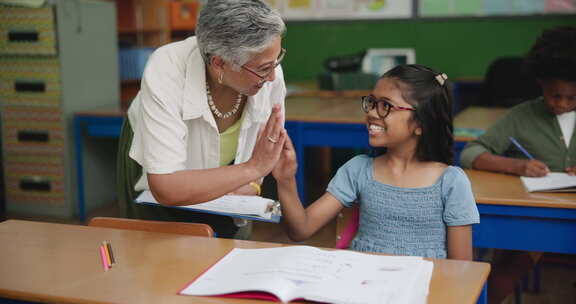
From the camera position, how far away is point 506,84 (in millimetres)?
4340

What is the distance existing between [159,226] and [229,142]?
343 mm

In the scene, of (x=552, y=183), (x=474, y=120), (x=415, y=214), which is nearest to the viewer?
(x=415, y=214)

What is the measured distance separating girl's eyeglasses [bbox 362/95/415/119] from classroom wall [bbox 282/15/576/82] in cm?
399

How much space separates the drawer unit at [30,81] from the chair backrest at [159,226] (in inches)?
94.9

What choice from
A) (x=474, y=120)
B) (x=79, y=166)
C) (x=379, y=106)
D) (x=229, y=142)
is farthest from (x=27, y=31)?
(x=379, y=106)

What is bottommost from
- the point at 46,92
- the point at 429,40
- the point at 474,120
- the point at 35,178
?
the point at 35,178

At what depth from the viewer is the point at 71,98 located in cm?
386

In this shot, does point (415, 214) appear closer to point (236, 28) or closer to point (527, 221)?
point (527, 221)

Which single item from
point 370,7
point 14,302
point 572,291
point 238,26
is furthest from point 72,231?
point 370,7

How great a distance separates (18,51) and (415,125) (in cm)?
291

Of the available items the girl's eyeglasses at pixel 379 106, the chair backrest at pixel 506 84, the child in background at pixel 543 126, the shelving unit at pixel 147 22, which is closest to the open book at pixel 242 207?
the girl's eyeglasses at pixel 379 106

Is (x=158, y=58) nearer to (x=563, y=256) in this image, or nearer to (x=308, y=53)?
(x=563, y=256)

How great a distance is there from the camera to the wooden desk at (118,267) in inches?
44.5

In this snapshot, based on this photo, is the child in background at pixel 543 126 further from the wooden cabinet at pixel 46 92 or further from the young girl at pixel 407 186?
the wooden cabinet at pixel 46 92
